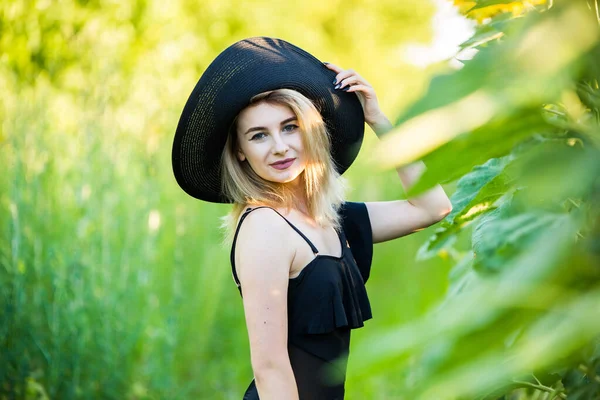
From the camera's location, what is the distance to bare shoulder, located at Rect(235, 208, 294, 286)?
1968mm

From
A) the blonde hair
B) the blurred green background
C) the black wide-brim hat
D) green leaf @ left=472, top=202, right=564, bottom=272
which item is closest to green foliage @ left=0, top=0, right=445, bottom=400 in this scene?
the blurred green background

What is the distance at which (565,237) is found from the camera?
0.34 meters

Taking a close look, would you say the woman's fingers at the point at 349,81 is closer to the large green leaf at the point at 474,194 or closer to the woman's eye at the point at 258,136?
the woman's eye at the point at 258,136

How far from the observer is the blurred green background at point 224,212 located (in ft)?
1.03

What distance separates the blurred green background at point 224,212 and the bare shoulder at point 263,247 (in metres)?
0.35

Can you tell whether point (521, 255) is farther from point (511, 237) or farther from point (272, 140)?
point (272, 140)

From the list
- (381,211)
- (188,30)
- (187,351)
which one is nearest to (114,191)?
(187,351)

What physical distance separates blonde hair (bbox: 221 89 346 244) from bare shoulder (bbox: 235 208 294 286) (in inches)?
4.4

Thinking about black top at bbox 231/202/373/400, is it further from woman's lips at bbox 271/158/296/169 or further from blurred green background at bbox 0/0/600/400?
blurred green background at bbox 0/0/600/400

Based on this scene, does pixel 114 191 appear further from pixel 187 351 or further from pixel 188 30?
pixel 188 30

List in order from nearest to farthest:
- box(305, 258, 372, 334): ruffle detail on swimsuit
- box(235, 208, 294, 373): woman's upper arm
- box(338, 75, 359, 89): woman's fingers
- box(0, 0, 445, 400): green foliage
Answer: box(235, 208, 294, 373): woman's upper arm → box(305, 258, 372, 334): ruffle detail on swimsuit → box(338, 75, 359, 89): woman's fingers → box(0, 0, 445, 400): green foliage

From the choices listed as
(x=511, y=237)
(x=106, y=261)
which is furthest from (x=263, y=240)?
(x=106, y=261)

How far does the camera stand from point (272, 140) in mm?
2107

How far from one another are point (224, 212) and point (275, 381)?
12.7 ft
